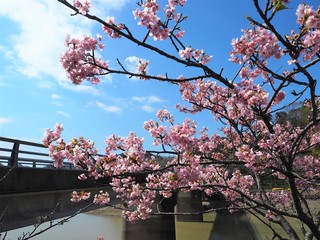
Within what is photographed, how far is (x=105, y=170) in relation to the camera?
5.44 meters

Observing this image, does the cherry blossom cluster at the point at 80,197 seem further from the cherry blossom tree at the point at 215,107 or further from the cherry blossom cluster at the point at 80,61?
the cherry blossom cluster at the point at 80,61

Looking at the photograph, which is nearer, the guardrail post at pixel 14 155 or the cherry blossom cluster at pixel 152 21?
the cherry blossom cluster at pixel 152 21

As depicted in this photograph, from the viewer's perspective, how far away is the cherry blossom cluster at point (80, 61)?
4328mm

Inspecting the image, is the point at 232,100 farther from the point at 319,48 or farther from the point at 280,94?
the point at 319,48

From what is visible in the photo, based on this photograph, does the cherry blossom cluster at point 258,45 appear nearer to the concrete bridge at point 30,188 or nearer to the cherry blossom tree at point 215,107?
the cherry blossom tree at point 215,107

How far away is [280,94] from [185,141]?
61.7 inches

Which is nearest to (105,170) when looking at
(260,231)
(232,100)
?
(232,100)

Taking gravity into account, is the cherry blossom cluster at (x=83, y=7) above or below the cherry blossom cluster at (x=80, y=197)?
above

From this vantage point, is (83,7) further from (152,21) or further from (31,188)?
(31,188)

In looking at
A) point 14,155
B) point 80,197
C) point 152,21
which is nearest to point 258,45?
Answer: point 152,21

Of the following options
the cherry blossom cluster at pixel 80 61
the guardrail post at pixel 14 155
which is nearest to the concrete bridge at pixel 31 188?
the guardrail post at pixel 14 155

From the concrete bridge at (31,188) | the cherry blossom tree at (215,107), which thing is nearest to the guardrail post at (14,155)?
the concrete bridge at (31,188)

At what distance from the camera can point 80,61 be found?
172 inches

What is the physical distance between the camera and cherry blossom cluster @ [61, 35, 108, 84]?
4328 mm
